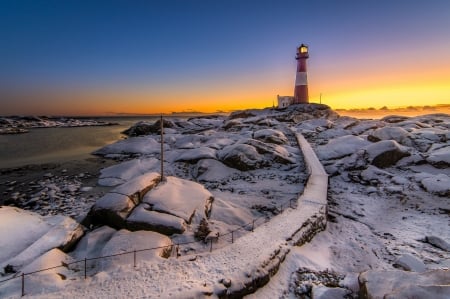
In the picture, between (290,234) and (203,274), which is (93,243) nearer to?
(203,274)

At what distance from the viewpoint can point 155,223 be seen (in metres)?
12.6

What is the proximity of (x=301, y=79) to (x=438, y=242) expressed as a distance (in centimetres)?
6509

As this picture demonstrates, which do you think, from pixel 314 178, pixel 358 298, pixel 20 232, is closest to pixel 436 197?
pixel 314 178

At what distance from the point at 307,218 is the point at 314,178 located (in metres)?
7.67

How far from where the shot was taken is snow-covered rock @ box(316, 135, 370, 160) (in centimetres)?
2918

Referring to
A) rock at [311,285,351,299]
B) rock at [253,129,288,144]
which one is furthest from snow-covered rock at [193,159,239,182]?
rock at [311,285,351,299]

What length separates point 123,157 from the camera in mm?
35594

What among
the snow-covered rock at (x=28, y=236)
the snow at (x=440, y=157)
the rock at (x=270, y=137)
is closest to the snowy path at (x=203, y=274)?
the snow-covered rock at (x=28, y=236)

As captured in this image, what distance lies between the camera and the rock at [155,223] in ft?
41.0

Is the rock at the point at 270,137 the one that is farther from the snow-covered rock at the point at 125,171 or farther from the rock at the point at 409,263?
the rock at the point at 409,263

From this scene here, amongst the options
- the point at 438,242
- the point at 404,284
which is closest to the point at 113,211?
the point at 404,284

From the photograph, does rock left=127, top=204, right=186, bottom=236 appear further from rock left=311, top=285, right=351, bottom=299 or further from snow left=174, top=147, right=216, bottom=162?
snow left=174, top=147, right=216, bottom=162

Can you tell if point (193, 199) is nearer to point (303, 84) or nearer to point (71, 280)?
point (71, 280)

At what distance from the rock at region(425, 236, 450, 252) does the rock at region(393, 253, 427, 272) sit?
2.72 m
